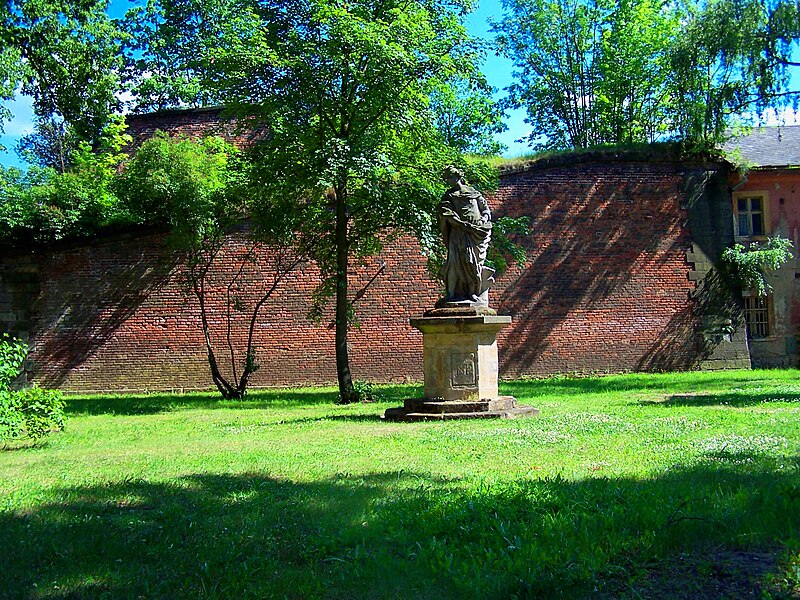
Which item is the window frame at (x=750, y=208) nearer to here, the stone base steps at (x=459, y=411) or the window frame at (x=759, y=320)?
the window frame at (x=759, y=320)

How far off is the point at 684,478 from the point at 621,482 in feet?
1.47

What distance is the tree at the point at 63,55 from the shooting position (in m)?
16.0

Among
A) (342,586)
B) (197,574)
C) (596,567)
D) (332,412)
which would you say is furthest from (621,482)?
(332,412)

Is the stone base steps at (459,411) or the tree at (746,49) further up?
the tree at (746,49)

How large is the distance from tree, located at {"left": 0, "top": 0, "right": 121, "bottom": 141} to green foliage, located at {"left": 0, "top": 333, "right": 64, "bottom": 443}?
29.3 ft

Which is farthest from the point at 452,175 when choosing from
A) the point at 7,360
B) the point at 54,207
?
the point at 54,207

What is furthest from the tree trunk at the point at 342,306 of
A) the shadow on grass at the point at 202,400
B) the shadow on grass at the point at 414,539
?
the shadow on grass at the point at 414,539

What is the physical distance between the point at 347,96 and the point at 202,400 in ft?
23.0

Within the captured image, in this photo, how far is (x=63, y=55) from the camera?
64.4ft

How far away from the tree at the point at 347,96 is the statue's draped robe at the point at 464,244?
2.62m

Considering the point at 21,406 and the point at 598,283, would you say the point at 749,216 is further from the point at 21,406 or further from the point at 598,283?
the point at 21,406

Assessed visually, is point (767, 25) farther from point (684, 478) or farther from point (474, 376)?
point (684, 478)

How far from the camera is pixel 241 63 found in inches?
527

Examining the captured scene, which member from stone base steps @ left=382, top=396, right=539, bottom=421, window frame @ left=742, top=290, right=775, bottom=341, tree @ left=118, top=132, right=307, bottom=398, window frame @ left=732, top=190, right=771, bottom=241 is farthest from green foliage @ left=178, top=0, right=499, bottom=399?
window frame @ left=742, top=290, right=775, bottom=341
